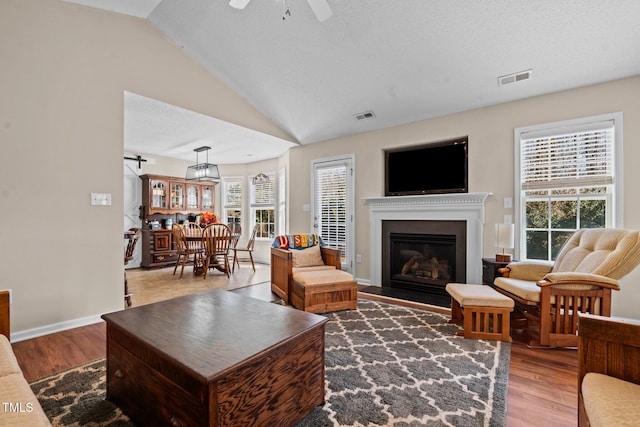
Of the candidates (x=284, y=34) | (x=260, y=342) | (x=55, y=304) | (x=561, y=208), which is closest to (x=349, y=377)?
(x=260, y=342)

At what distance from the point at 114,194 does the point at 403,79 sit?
11.3 ft

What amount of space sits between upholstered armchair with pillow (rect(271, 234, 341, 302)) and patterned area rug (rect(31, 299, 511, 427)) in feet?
3.46

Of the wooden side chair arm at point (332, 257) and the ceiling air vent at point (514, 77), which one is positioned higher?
the ceiling air vent at point (514, 77)

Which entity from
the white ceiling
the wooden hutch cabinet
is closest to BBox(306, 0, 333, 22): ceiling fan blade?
the white ceiling

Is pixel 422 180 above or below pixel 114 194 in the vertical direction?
above

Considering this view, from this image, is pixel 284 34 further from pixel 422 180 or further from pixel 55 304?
pixel 55 304

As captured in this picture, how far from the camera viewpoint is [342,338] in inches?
98.4

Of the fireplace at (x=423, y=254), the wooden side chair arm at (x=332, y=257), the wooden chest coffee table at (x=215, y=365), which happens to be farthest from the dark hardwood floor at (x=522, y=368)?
the wooden side chair arm at (x=332, y=257)

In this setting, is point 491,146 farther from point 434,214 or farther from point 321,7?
point 321,7

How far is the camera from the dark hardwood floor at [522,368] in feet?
5.15

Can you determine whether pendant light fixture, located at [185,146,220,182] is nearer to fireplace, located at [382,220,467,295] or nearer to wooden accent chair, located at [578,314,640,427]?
fireplace, located at [382,220,467,295]

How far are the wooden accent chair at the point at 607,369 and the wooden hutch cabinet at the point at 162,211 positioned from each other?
650 centimetres

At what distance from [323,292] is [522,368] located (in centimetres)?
178

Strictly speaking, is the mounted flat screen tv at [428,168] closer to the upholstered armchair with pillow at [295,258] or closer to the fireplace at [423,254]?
the fireplace at [423,254]
